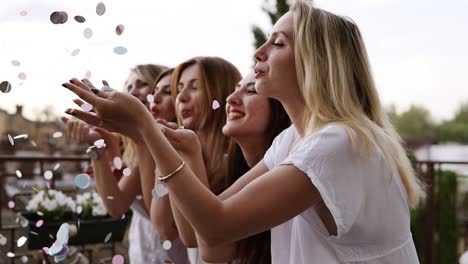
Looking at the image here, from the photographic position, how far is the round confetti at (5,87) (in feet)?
3.41

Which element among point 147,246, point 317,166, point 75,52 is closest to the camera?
point 317,166

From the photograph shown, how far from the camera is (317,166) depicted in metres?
0.84

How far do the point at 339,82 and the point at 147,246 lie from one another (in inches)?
43.6

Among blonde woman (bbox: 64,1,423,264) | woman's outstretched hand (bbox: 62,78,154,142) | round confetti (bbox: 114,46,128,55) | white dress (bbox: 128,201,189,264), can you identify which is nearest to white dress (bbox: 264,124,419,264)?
blonde woman (bbox: 64,1,423,264)

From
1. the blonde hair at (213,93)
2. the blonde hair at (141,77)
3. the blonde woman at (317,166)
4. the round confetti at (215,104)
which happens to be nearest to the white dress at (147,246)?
the blonde hair at (141,77)

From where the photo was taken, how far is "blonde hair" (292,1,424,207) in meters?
0.93

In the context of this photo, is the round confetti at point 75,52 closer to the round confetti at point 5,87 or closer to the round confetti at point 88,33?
the round confetti at point 88,33

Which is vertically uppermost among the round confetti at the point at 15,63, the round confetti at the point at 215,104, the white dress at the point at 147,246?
the round confetti at the point at 15,63

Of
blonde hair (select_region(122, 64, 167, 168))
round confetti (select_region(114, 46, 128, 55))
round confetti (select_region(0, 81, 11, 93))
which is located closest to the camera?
round confetti (select_region(0, 81, 11, 93))

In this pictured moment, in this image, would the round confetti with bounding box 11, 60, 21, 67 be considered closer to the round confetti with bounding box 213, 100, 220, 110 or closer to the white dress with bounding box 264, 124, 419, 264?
the round confetti with bounding box 213, 100, 220, 110

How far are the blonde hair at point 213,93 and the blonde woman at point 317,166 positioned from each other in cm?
53

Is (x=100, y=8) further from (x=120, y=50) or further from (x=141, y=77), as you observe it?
(x=141, y=77)

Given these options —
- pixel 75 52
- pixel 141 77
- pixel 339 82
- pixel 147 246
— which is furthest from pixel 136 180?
pixel 339 82

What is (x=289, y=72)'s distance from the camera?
99 centimetres
